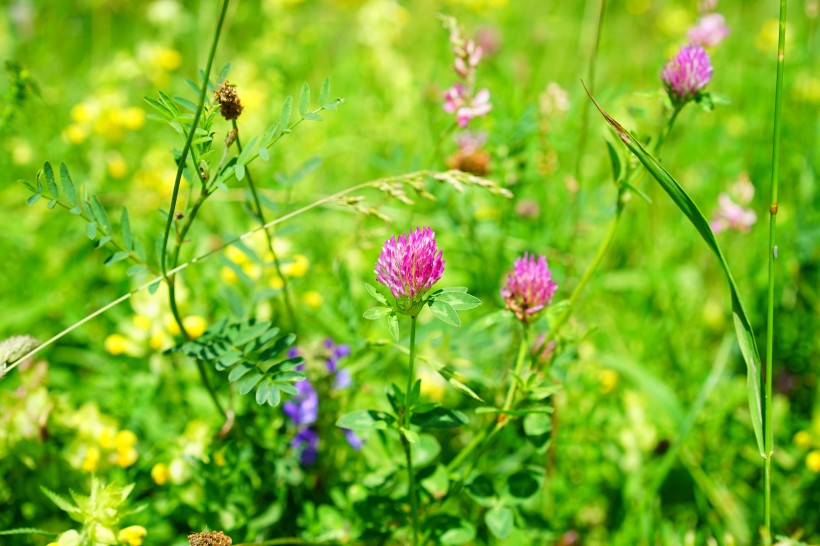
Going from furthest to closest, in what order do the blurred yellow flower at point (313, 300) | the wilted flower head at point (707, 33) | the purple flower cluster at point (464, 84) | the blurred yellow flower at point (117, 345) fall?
the blurred yellow flower at point (313, 300)
the blurred yellow flower at point (117, 345)
the wilted flower head at point (707, 33)
the purple flower cluster at point (464, 84)

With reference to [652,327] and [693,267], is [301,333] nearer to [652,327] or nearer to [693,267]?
[652,327]

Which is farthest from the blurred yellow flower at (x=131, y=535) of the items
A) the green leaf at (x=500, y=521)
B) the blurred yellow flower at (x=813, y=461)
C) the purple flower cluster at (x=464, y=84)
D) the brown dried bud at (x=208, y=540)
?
the blurred yellow flower at (x=813, y=461)

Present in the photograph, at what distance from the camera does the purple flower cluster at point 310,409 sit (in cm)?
157

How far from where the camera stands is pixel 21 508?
1537 millimetres

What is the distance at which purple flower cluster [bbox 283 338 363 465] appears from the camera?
157 centimetres

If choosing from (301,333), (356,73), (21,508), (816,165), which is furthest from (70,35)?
(816,165)

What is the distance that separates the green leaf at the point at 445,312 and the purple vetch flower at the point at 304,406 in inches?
22.9

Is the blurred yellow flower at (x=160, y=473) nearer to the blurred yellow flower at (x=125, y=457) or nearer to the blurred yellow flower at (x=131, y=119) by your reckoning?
the blurred yellow flower at (x=125, y=457)

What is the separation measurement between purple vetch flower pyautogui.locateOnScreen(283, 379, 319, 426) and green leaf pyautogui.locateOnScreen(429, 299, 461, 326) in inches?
22.9

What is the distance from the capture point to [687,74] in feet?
4.33

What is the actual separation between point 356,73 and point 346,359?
2.33 metres

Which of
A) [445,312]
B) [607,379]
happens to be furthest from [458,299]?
[607,379]

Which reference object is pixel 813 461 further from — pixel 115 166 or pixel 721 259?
pixel 115 166

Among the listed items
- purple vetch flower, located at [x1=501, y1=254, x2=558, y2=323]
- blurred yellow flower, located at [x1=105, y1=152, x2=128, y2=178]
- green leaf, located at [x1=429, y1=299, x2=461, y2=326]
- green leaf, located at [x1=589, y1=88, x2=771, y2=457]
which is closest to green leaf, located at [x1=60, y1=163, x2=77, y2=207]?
green leaf, located at [x1=429, y1=299, x2=461, y2=326]
